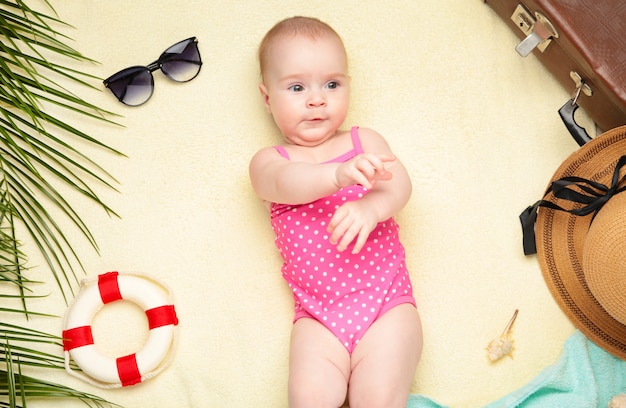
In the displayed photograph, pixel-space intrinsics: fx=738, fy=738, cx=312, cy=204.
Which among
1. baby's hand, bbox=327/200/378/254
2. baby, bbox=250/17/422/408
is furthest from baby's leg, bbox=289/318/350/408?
baby's hand, bbox=327/200/378/254

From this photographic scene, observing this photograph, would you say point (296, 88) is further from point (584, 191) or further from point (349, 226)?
point (584, 191)

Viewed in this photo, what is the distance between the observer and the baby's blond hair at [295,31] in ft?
5.67

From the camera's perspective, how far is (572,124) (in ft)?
5.83

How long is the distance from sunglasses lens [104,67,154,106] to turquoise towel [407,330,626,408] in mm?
1017

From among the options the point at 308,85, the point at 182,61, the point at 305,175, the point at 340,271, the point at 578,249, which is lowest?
the point at 578,249

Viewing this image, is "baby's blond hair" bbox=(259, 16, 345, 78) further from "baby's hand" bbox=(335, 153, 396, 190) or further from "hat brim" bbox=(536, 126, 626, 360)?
"hat brim" bbox=(536, 126, 626, 360)

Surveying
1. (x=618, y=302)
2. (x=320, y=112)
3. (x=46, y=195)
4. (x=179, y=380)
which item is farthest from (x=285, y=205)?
(x=618, y=302)

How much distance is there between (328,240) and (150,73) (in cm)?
66

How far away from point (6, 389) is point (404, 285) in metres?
0.95

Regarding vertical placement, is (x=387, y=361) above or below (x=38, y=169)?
below

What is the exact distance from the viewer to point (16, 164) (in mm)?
1871

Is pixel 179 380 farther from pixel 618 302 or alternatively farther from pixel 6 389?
pixel 618 302

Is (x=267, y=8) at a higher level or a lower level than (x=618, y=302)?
higher

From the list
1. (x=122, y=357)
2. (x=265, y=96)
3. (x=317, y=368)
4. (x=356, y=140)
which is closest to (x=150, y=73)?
(x=265, y=96)
